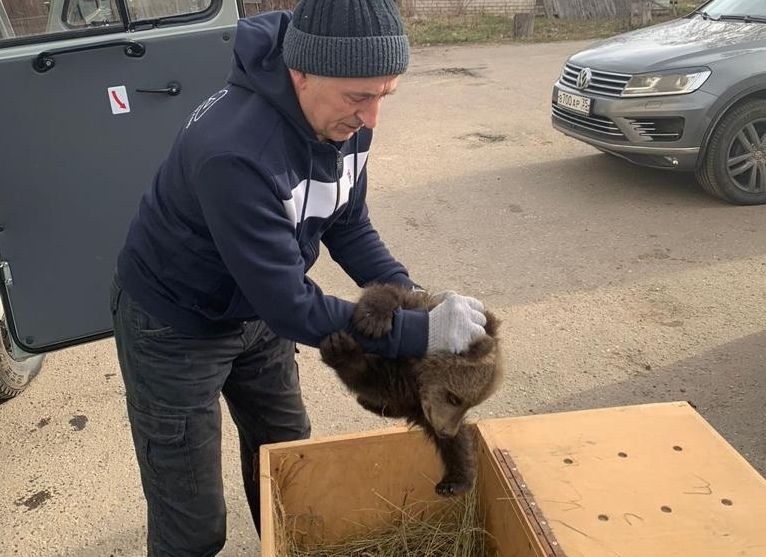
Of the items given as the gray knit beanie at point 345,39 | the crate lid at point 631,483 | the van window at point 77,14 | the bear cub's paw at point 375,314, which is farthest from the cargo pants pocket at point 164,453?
the van window at point 77,14

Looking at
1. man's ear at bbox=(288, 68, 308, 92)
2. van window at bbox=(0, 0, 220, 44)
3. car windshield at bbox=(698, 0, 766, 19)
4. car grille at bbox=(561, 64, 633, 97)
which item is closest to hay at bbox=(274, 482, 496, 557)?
man's ear at bbox=(288, 68, 308, 92)

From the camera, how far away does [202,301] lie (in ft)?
6.71

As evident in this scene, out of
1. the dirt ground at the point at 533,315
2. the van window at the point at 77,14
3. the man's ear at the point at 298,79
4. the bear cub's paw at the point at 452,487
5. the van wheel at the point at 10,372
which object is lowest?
the dirt ground at the point at 533,315

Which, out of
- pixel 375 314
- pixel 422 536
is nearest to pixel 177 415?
pixel 375 314

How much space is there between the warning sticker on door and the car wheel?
5052 mm

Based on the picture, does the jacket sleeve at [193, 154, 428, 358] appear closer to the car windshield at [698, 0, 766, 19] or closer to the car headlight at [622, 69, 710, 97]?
the car headlight at [622, 69, 710, 97]

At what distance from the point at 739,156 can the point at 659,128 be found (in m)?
0.73

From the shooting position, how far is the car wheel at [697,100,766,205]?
630 centimetres

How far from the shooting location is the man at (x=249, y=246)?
1720 mm

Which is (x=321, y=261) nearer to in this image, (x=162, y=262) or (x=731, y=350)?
(x=731, y=350)

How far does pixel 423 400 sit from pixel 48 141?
2149 millimetres

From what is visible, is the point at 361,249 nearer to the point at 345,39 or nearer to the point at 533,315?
the point at 345,39

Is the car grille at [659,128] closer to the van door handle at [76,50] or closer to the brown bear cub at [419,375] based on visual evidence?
the van door handle at [76,50]

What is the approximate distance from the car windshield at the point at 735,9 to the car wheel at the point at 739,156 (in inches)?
42.1
